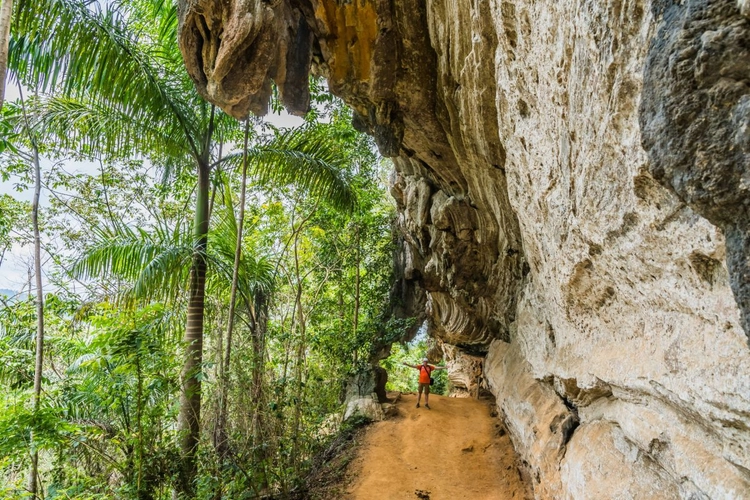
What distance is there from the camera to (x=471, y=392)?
39.3 ft

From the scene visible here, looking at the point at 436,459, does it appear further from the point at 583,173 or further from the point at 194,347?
the point at 583,173

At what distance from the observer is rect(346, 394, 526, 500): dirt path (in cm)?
615

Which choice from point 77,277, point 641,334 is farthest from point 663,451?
point 77,277

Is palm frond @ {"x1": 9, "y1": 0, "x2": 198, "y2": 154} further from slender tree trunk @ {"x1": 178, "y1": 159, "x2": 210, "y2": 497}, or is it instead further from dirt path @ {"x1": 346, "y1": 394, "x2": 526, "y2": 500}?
dirt path @ {"x1": 346, "y1": 394, "x2": 526, "y2": 500}

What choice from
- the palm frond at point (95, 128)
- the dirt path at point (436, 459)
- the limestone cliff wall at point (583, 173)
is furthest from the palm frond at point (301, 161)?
the dirt path at point (436, 459)

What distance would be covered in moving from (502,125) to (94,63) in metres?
5.19

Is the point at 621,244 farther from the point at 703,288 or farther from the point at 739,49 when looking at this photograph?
the point at 739,49

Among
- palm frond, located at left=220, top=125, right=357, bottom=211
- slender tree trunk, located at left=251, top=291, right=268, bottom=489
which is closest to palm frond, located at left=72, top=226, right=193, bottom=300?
slender tree trunk, located at left=251, top=291, right=268, bottom=489

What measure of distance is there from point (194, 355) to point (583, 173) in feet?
18.1

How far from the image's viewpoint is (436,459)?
709 cm

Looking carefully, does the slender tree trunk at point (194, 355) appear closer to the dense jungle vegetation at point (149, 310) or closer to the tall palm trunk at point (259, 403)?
the dense jungle vegetation at point (149, 310)

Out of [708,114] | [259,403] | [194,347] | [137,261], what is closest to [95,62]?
[137,261]

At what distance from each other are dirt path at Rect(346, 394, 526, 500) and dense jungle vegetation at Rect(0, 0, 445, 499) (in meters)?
1.07

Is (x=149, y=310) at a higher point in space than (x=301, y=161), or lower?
lower
